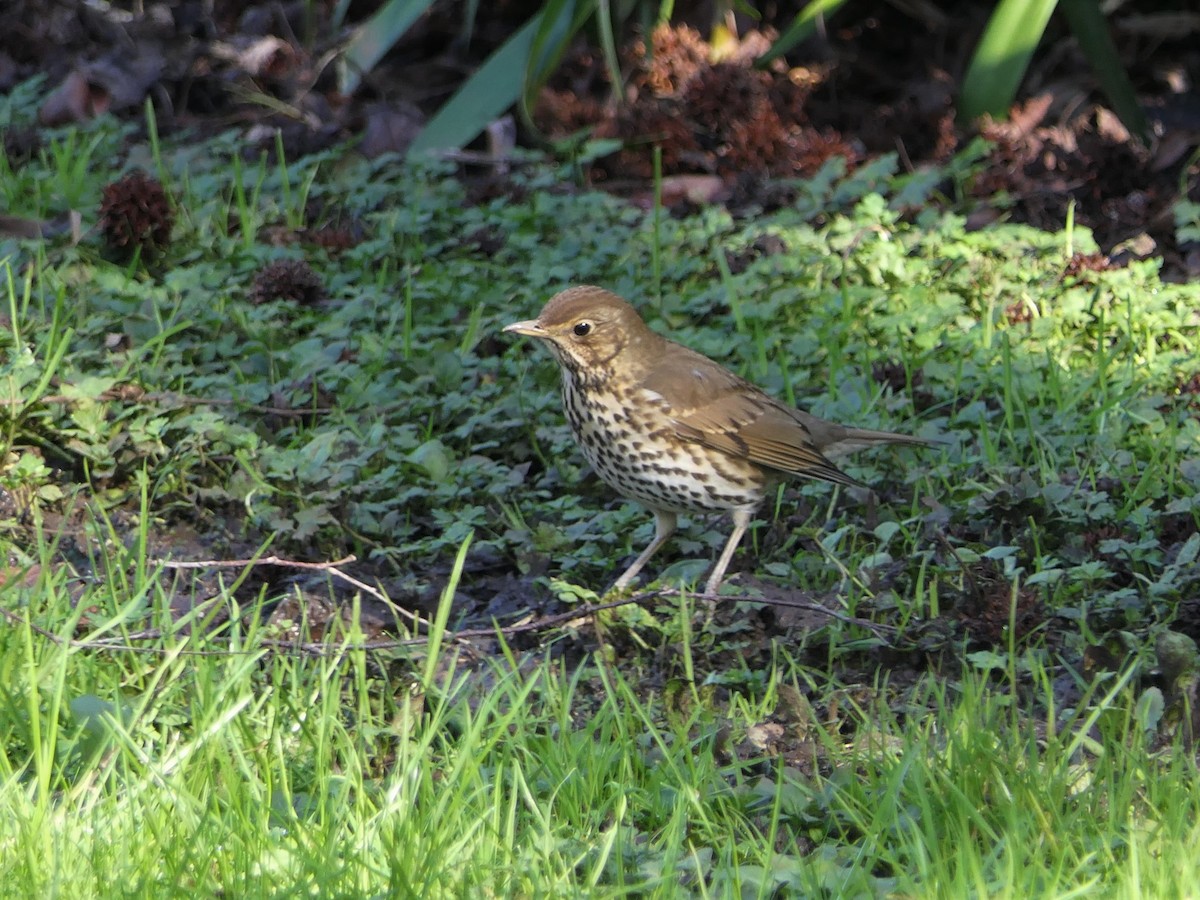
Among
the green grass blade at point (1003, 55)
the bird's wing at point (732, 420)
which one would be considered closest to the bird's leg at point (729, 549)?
the bird's wing at point (732, 420)

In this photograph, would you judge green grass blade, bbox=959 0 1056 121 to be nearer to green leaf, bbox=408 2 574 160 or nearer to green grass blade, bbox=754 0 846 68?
green grass blade, bbox=754 0 846 68

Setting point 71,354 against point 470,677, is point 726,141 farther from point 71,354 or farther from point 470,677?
point 470,677

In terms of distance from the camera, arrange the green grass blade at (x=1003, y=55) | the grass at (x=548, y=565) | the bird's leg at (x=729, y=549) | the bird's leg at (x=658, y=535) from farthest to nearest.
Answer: the green grass blade at (x=1003, y=55)
the bird's leg at (x=658, y=535)
the bird's leg at (x=729, y=549)
the grass at (x=548, y=565)

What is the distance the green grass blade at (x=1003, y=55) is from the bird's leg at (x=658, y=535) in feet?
8.89

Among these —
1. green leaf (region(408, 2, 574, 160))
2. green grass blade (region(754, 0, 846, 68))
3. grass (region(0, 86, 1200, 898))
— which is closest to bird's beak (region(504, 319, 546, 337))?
grass (region(0, 86, 1200, 898))

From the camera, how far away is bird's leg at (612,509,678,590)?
14.4 feet

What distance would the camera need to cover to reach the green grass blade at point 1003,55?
20.5 feet

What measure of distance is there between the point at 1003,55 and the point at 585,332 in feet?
8.95

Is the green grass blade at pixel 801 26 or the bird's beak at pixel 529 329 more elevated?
the green grass blade at pixel 801 26

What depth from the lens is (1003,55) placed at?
6332 mm

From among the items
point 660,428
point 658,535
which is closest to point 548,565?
point 658,535

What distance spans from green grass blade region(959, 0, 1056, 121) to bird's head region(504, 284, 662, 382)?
8.57 ft

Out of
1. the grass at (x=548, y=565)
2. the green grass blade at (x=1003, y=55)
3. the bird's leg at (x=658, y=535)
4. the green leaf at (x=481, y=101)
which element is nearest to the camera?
the grass at (x=548, y=565)

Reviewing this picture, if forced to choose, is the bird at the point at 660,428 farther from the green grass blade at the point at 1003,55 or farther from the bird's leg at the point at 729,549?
the green grass blade at the point at 1003,55
